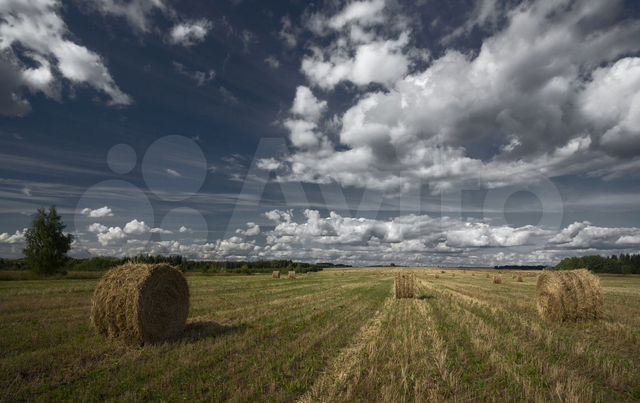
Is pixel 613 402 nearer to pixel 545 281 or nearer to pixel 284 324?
pixel 284 324

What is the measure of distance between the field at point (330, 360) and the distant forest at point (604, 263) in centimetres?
10668

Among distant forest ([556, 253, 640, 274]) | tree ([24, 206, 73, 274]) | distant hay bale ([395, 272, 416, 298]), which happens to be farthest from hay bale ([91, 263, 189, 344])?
distant forest ([556, 253, 640, 274])

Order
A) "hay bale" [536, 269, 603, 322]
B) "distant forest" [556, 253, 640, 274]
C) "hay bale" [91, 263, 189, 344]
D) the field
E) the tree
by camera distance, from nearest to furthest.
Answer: the field < "hay bale" [91, 263, 189, 344] < "hay bale" [536, 269, 603, 322] < the tree < "distant forest" [556, 253, 640, 274]

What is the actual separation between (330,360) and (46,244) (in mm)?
59367

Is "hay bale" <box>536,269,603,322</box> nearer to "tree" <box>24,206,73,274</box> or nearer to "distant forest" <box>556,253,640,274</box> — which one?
"tree" <box>24,206,73,274</box>

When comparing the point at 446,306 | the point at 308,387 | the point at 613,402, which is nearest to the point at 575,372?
the point at 613,402

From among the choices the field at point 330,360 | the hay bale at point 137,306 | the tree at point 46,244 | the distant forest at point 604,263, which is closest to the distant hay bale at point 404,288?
the field at point 330,360

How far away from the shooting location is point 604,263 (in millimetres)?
110125

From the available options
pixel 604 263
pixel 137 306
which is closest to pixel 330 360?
pixel 137 306

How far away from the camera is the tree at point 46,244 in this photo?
53.9 meters

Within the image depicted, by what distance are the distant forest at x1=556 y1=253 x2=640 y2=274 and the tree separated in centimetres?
10723

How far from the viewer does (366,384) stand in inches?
295

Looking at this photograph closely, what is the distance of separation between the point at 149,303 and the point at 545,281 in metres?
15.5

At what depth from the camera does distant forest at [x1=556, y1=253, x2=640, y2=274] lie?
340ft
